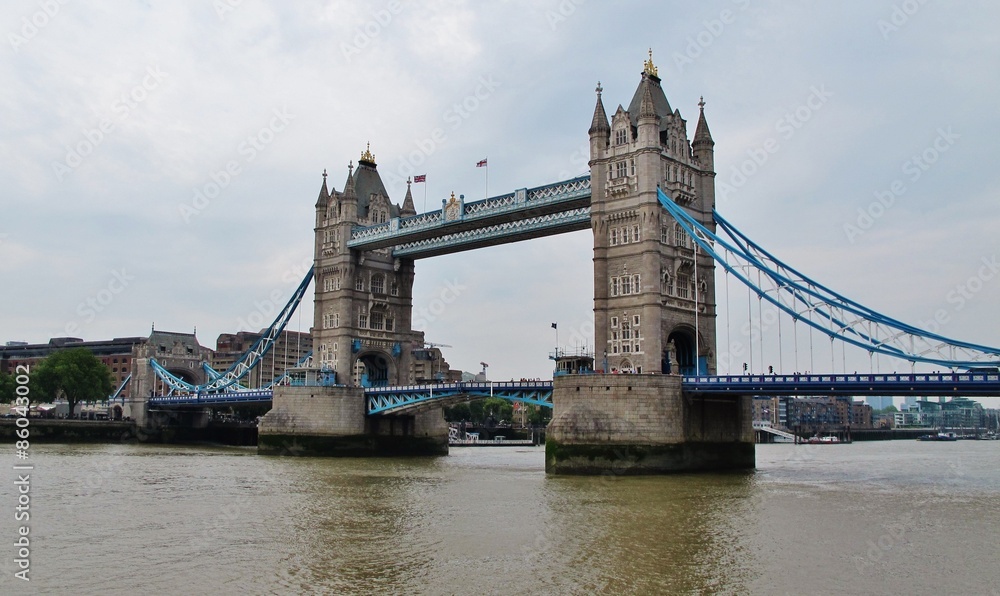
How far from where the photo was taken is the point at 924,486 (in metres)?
42.2

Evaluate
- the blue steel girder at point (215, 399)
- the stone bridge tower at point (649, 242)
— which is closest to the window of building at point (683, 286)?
the stone bridge tower at point (649, 242)

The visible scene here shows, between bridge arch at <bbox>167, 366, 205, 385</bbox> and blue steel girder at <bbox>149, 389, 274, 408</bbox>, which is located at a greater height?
bridge arch at <bbox>167, 366, 205, 385</bbox>

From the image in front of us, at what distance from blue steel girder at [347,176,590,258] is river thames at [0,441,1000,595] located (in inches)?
790

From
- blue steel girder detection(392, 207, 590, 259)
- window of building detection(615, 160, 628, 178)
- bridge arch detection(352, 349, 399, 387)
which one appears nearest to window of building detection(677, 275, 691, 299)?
window of building detection(615, 160, 628, 178)

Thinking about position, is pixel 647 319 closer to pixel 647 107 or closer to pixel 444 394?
pixel 647 107

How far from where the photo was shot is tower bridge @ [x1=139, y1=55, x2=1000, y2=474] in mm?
45812

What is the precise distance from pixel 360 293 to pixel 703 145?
30.0 meters

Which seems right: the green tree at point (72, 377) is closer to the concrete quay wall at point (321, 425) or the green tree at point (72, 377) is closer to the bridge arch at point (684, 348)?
the concrete quay wall at point (321, 425)

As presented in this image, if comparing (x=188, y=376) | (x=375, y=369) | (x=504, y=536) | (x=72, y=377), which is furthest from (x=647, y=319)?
(x=188, y=376)

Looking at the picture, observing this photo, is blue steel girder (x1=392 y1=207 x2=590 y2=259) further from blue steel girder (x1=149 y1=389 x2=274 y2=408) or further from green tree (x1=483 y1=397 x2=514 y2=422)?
green tree (x1=483 y1=397 x2=514 y2=422)

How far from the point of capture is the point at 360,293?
72.2m

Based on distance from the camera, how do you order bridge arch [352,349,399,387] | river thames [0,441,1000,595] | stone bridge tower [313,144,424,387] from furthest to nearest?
bridge arch [352,349,399,387] → stone bridge tower [313,144,424,387] → river thames [0,441,1000,595]

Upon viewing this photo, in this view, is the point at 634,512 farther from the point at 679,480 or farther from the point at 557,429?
the point at 557,429

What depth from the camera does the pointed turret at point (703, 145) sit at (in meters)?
55.3
